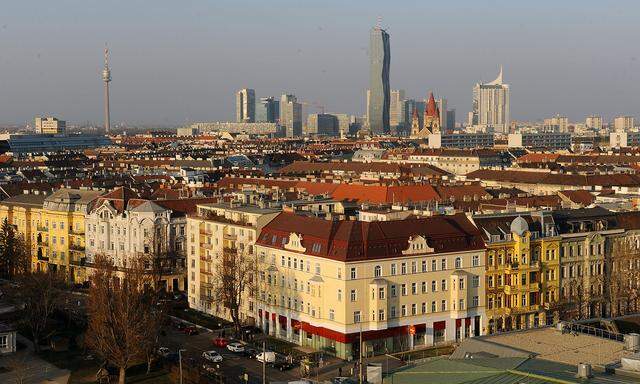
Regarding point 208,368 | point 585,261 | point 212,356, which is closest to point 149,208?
point 212,356

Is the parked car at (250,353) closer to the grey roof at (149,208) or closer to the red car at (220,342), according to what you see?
the red car at (220,342)

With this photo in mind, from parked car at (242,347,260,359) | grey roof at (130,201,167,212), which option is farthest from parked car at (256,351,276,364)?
grey roof at (130,201,167,212)

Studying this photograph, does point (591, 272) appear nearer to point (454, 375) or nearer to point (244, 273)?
point (244, 273)

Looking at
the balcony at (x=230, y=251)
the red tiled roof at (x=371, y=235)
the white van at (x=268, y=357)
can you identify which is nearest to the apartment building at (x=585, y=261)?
the red tiled roof at (x=371, y=235)

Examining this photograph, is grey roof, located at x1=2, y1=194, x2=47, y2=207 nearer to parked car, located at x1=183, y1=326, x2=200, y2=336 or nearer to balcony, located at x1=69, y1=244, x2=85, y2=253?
→ balcony, located at x1=69, y1=244, x2=85, y2=253

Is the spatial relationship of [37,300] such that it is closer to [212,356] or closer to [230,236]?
[212,356]

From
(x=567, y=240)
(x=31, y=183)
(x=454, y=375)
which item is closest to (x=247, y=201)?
(x=567, y=240)
